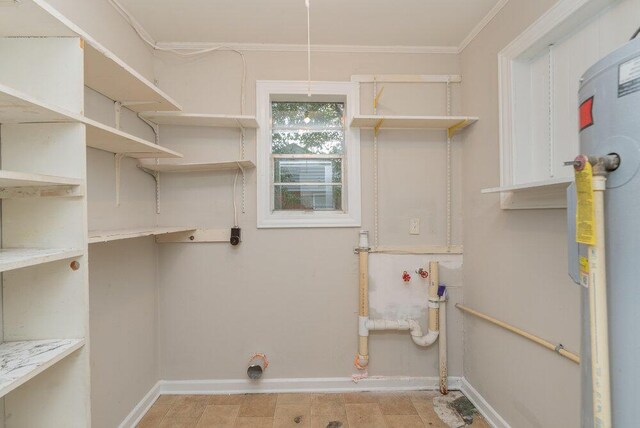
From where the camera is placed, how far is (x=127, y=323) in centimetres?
177

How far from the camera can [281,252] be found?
83.5 inches

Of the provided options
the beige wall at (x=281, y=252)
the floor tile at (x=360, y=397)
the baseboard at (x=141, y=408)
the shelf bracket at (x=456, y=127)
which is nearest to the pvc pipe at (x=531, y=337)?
the beige wall at (x=281, y=252)

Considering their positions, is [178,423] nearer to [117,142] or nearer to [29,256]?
[29,256]

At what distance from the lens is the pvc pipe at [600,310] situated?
26.2 inches

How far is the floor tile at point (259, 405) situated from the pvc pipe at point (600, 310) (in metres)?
1.77

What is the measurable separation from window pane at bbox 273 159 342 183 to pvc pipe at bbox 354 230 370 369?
0.51m

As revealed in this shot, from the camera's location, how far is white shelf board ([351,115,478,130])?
6.16 ft

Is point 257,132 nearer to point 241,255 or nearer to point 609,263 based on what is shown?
point 241,255

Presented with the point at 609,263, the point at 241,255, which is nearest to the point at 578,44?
the point at 609,263

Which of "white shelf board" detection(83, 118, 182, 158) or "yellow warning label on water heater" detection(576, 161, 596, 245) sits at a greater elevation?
"white shelf board" detection(83, 118, 182, 158)

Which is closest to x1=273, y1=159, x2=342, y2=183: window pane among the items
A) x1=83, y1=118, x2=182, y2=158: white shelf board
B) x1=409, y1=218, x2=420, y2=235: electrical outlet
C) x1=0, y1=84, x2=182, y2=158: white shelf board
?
x1=409, y1=218, x2=420, y2=235: electrical outlet

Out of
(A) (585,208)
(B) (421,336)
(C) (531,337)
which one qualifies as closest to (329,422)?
(B) (421,336)

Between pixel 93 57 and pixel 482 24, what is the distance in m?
2.17

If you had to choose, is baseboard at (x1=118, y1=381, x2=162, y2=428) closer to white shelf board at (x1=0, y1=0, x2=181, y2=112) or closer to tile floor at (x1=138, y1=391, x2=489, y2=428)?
tile floor at (x1=138, y1=391, x2=489, y2=428)
